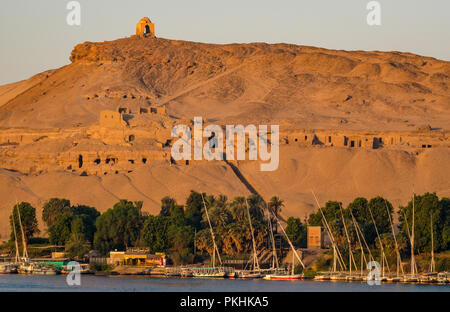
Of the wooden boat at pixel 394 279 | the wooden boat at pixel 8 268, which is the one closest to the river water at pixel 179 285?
the wooden boat at pixel 394 279

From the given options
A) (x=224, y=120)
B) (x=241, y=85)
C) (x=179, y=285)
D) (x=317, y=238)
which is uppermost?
(x=241, y=85)

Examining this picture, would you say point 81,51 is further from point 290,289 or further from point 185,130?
point 290,289

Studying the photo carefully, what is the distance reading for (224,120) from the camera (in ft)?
419

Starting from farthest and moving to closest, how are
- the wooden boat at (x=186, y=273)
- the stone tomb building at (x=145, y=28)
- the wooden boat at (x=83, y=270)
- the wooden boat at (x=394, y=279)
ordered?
the stone tomb building at (x=145, y=28)
the wooden boat at (x=83, y=270)
the wooden boat at (x=186, y=273)
the wooden boat at (x=394, y=279)

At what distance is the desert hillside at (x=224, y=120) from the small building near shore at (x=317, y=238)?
44.2ft

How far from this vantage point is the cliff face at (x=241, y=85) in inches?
5477

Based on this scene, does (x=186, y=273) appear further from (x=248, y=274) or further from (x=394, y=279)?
(x=394, y=279)

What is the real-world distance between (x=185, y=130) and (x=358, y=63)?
5253 centimetres

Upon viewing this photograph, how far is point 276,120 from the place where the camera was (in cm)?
13088

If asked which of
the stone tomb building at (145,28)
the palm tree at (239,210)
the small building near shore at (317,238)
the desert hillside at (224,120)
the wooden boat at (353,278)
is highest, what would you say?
the stone tomb building at (145,28)

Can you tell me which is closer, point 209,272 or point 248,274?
point 248,274

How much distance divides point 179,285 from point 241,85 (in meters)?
86.8

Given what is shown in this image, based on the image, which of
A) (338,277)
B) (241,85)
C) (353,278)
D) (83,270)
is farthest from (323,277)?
(241,85)

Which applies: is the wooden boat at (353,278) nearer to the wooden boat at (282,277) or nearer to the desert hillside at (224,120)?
the wooden boat at (282,277)
